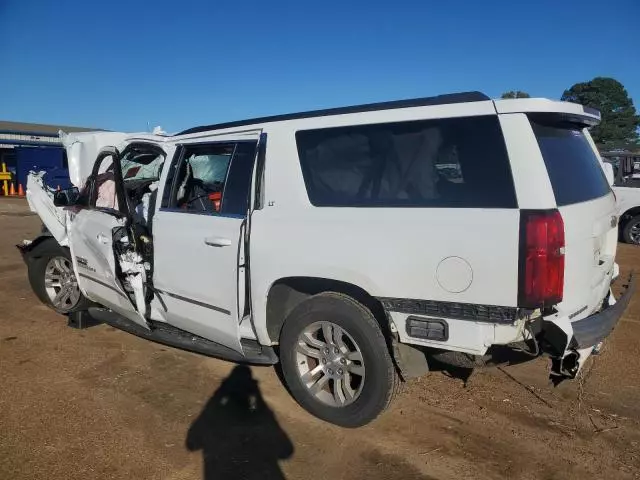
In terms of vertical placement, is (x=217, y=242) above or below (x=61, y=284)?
above

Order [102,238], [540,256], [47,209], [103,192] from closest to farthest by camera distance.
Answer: [540,256], [102,238], [103,192], [47,209]

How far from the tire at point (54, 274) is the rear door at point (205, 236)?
1698 mm

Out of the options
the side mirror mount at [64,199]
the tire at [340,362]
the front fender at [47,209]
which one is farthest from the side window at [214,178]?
the front fender at [47,209]

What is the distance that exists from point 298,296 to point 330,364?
1.75 ft

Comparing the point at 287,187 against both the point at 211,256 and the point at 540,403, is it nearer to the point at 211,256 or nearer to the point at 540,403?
the point at 211,256

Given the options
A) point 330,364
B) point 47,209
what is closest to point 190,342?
point 330,364

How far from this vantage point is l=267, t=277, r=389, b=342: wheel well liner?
3203mm

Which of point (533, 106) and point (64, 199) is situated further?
point (64, 199)

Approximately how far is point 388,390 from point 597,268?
5.06ft

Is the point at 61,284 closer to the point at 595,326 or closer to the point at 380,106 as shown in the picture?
the point at 380,106

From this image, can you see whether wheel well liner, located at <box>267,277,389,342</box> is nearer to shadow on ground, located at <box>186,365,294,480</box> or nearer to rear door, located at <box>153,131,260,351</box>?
rear door, located at <box>153,131,260,351</box>

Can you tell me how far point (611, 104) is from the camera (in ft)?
182

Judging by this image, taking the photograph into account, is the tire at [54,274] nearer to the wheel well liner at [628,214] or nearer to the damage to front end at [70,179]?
the damage to front end at [70,179]

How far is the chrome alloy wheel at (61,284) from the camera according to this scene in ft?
18.2
